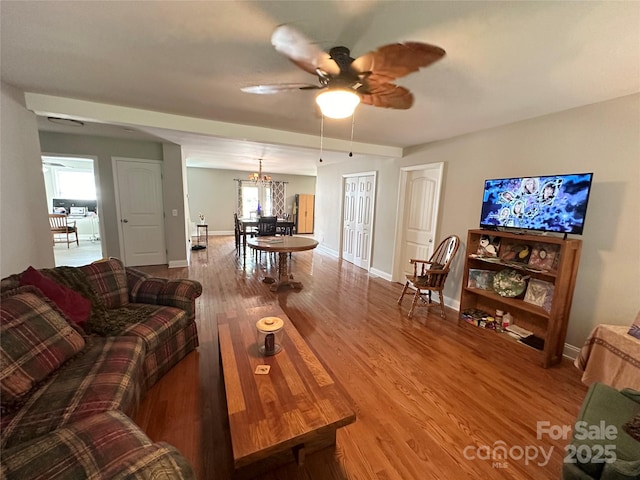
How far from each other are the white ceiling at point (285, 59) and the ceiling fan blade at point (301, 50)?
0.54 ft

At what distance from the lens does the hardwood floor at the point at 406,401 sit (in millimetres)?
1425

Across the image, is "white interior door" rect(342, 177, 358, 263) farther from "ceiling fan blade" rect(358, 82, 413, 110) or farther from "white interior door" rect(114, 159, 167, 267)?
"white interior door" rect(114, 159, 167, 267)

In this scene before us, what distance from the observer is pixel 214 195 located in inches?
348

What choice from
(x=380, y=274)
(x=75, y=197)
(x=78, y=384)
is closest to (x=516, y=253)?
(x=380, y=274)

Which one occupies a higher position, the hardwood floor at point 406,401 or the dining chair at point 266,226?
the dining chair at point 266,226

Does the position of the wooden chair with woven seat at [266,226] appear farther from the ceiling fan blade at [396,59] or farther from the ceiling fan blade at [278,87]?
the ceiling fan blade at [396,59]

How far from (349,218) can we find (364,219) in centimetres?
58

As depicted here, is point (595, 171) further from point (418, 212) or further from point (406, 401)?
point (406, 401)

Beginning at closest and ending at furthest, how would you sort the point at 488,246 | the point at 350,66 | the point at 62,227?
the point at 350,66, the point at 488,246, the point at 62,227

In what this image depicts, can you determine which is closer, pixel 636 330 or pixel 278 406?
pixel 278 406

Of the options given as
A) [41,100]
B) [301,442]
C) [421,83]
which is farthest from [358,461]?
[41,100]

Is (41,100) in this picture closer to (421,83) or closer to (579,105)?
(421,83)

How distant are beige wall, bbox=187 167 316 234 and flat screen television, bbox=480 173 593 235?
7835mm

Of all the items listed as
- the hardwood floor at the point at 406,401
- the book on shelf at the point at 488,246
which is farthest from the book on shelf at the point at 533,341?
the book on shelf at the point at 488,246
